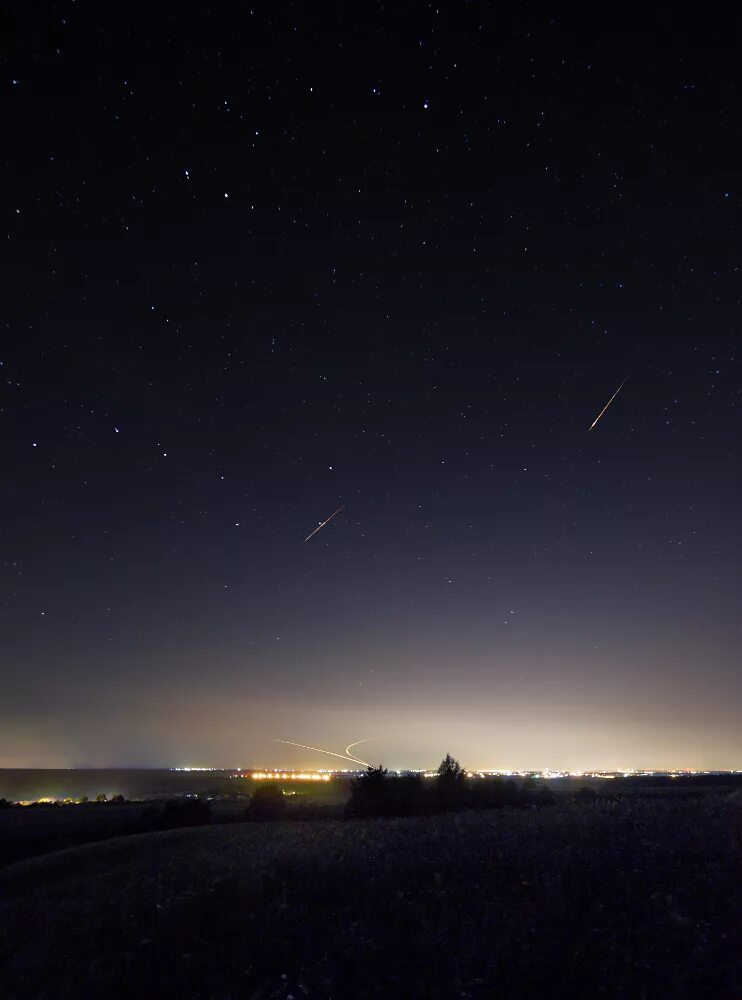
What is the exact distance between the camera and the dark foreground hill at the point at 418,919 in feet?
32.4

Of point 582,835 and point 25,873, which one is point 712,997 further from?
point 25,873

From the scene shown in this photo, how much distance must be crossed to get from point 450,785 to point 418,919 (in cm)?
2890

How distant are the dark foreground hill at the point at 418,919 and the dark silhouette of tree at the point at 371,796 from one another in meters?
16.3

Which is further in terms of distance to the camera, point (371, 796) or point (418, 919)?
point (371, 796)

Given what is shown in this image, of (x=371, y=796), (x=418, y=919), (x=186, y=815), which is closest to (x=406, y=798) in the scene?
(x=371, y=796)

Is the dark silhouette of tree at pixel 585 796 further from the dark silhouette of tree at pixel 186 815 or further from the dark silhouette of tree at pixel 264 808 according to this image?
the dark silhouette of tree at pixel 186 815

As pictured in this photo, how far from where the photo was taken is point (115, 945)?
12586 millimetres

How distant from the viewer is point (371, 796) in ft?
112

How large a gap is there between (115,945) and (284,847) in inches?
231

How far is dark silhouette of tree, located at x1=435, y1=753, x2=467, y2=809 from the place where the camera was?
3597 cm

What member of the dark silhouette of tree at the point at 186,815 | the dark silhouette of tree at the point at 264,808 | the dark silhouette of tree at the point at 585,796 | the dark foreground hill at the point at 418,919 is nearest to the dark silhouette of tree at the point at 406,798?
the dark silhouette of tree at the point at 585,796

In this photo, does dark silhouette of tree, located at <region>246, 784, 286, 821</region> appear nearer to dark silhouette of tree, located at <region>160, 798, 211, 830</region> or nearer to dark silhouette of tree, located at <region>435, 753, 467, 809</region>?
dark silhouette of tree, located at <region>160, 798, 211, 830</region>

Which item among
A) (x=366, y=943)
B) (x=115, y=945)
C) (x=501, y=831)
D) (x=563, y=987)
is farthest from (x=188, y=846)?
(x=563, y=987)

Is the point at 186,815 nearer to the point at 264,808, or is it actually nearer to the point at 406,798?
the point at 264,808
